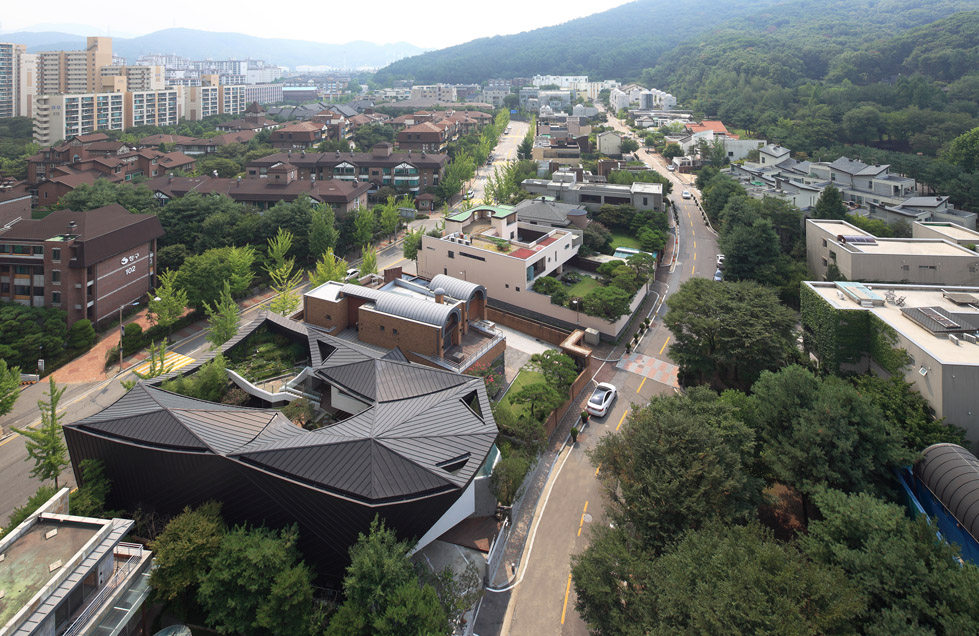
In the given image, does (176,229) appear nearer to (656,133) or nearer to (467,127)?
(467,127)

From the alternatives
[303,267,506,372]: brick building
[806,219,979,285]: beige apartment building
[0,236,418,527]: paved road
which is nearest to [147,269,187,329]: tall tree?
[0,236,418,527]: paved road

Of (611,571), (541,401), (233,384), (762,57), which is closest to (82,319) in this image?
(233,384)

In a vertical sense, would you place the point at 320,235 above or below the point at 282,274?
above

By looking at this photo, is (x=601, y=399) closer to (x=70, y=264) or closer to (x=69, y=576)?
(x=69, y=576)

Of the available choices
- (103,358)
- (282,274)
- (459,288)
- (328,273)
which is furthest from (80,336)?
(459,288)

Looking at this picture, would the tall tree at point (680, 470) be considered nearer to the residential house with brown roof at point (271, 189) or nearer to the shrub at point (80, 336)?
the shrub at point (80, 336)

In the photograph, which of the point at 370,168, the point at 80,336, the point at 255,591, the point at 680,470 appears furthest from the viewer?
the point at 370,168

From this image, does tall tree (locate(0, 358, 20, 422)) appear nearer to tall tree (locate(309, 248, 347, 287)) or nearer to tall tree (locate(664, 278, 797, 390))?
tall tree (locate(309, 248, 347, 287))
